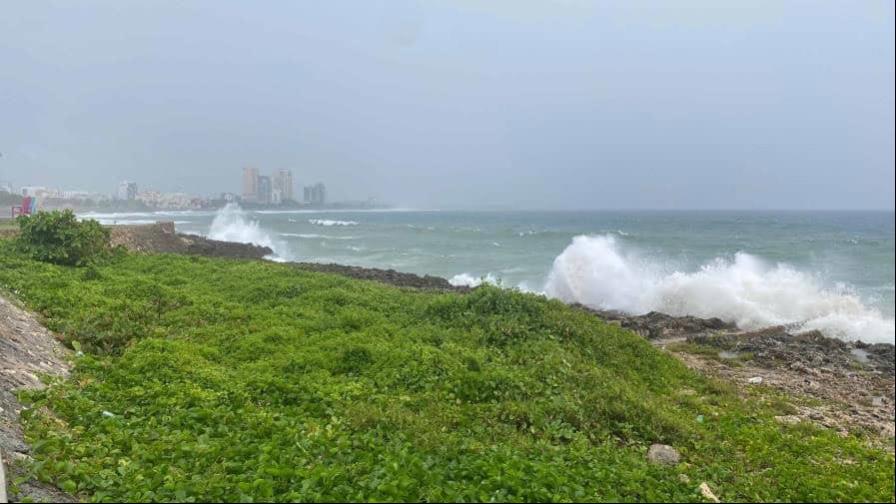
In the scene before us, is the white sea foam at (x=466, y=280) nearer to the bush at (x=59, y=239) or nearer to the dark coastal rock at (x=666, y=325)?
the dark coastal rock at (x=666, y=325)

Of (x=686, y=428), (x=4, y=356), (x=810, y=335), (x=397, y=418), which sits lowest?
(x=810, y=335)

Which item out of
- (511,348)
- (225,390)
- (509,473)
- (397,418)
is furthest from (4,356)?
(511,348)

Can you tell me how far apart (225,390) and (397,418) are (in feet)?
7.05

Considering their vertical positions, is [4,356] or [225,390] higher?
[4,356]

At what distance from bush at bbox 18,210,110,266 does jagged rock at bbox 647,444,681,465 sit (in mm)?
13914

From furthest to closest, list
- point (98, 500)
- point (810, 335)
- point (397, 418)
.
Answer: point (810, 335) < point (397, 418) < point (98, 500)

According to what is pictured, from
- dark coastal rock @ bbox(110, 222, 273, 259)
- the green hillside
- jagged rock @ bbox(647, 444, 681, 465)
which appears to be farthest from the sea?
jagged rock @ bbox(647, 444, 681, 465)

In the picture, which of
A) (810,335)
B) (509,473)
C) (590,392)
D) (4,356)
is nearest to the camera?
(509,473)

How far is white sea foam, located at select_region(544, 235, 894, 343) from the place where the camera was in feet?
56.9

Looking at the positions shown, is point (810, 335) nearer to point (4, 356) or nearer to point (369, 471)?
point (369, 471)

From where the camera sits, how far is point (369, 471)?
425cm

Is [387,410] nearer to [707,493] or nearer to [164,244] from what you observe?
[707,493]

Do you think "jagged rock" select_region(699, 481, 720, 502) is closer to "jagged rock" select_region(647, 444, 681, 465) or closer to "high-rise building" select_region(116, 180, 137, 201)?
"jagged rock" select_region(647, 444, 681, 465)

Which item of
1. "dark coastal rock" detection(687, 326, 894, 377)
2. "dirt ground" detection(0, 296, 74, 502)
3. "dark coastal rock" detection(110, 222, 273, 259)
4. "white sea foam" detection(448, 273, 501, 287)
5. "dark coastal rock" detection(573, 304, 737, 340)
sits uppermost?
"dark coastal rock" detection(110, 222, 273, 259)
